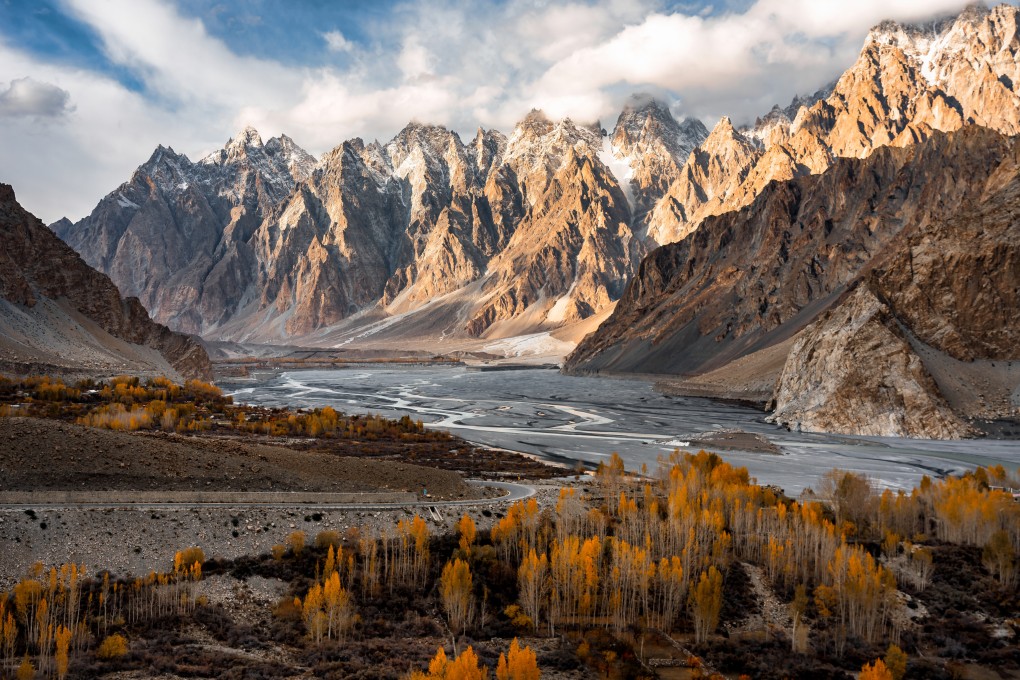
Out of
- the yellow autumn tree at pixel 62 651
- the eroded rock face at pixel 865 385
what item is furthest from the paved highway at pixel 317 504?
the eroded rock face at pixel 865 385

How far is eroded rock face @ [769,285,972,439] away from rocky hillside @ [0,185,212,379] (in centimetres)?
7690

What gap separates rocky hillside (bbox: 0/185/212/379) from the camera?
297 feet

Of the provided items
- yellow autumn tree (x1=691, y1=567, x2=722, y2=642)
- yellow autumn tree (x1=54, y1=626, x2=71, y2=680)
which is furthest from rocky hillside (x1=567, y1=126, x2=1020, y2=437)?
yellow autumn tree (x1=54, y1=626, x2=71, y2=680)

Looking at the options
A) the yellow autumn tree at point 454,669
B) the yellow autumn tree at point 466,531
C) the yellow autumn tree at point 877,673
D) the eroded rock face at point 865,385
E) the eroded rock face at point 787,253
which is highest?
the eroded rock face at point 787,253

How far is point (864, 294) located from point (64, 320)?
101 meters

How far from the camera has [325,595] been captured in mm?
26078

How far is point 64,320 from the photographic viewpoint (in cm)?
10988

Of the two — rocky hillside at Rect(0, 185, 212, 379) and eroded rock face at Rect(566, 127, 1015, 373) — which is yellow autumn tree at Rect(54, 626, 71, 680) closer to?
rocky hillside at Rect(0, 185, 212, 379)

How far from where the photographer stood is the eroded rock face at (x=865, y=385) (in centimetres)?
7256

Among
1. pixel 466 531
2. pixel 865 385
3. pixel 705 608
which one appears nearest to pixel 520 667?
pixel 705 608

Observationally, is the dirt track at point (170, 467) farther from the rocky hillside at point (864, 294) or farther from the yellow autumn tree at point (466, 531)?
the rocky hillside at point (864, 294)

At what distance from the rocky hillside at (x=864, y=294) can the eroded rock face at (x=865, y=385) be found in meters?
0.15

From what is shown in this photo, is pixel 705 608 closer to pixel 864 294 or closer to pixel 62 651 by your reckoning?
pixel 62 651

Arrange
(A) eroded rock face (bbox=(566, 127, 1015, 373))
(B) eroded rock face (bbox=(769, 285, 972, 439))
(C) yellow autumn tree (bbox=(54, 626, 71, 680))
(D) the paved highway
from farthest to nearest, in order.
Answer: (A) eroded rock face (bbox=(566, 127, 1015, 373)) < (B) eroded rock face (bbox=(769, 285, 972, 439)) < (D) the paved highway < (C) yellow autumn tree (bbox=(54, 626, 71, 680))
